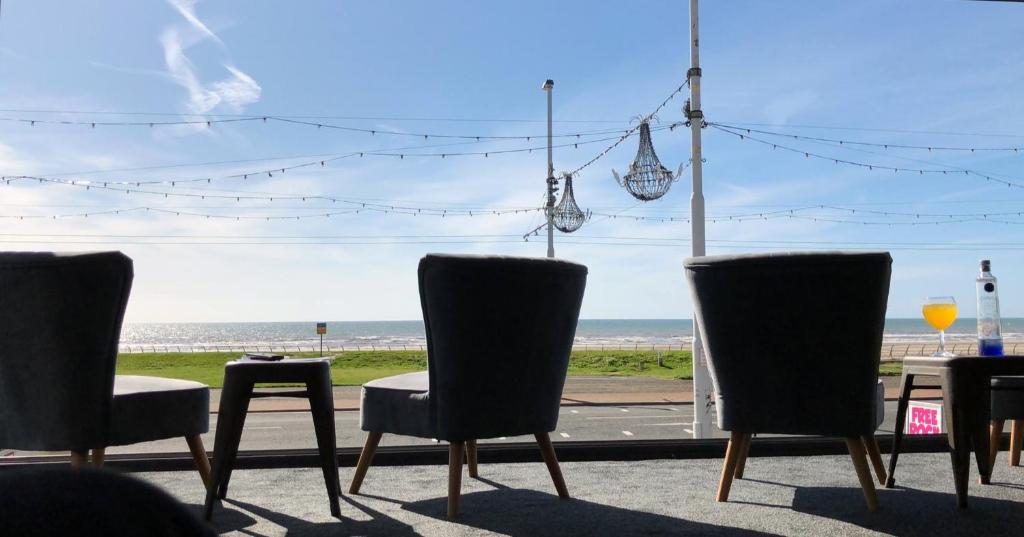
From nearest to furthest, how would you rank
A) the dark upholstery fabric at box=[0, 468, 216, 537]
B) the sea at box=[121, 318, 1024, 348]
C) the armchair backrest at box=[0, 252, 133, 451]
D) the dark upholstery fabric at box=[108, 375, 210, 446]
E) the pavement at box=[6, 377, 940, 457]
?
the dark upholstery fabric at box=[0, 468, 216, 537], the armchair backrest at box=[0, 252, 133, 451], the dark upholstery fabric at box=[108, 375, 210, 446], the pavement at box=[6, 377, 940, 457], the sea at box=[121, 318, 1024, 348]

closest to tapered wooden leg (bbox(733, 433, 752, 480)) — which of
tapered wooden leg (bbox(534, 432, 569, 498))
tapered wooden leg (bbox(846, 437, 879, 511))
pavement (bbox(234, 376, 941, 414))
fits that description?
tapered wooden leg (bbox(846, 437, 879, 511))

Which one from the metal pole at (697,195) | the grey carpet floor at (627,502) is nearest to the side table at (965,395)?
the grey carpet floor at (627,502)

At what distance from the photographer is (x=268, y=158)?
434 inches

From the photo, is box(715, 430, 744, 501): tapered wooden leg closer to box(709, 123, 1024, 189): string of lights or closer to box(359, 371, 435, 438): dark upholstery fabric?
box(359, 371, 435, 438): dark upholstery fabric

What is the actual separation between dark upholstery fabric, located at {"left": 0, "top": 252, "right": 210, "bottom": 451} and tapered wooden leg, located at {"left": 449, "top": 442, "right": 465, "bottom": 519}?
96cm

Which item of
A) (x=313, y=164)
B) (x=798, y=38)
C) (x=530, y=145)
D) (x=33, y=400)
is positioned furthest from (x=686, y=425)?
(x=33, y=400)

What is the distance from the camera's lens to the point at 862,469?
238 centimetres

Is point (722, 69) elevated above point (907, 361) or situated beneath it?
elevated above

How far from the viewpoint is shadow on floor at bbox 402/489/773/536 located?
2191 mm

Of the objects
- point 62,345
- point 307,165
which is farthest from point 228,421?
point 307,165

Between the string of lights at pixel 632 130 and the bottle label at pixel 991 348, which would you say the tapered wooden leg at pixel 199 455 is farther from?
the string of lights at pixel 632 130

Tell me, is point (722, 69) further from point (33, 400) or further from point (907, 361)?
point (33, 400)

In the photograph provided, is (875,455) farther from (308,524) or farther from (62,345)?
(62,345)

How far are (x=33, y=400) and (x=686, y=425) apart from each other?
9.91 m
